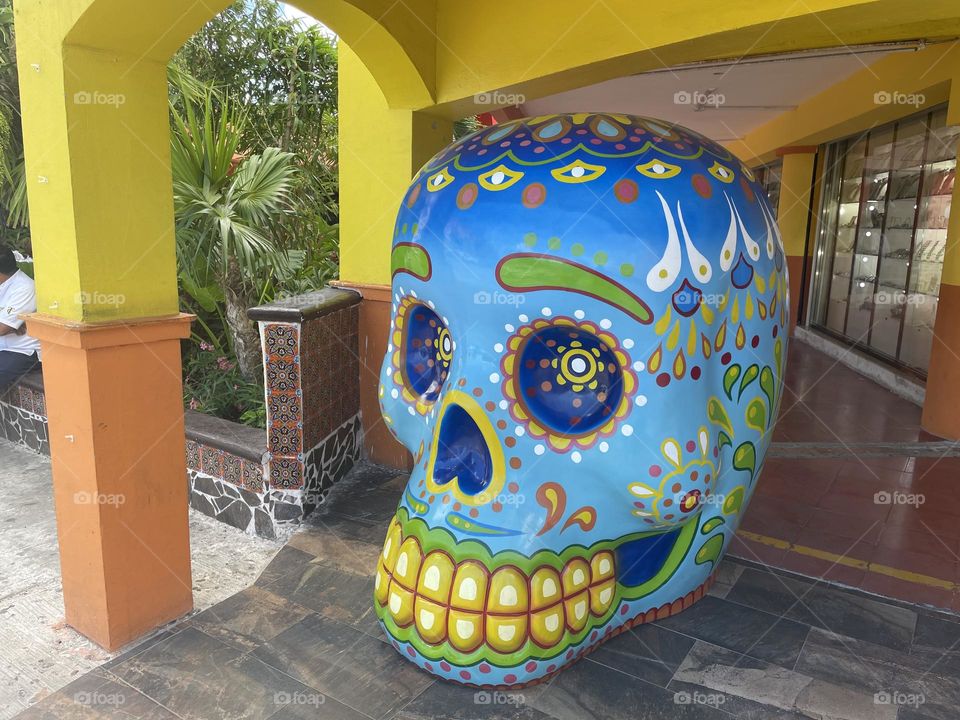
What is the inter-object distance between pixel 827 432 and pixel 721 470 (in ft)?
11.8

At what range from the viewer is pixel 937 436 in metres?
5.71

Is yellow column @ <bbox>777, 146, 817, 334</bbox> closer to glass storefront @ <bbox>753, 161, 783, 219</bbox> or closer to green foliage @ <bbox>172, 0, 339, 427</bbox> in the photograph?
glass storefront @ <bbox>753, 161, 783, 219</bbox>

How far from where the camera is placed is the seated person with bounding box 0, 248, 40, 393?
213 inches

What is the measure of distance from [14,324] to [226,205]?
211cm

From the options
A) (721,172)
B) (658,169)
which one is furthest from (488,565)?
(721,172)

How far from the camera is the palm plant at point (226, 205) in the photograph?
4590mm

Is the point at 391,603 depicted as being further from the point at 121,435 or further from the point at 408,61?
the point at 408,61

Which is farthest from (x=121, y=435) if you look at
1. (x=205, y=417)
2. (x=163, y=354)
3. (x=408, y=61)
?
(x=408, y=61)

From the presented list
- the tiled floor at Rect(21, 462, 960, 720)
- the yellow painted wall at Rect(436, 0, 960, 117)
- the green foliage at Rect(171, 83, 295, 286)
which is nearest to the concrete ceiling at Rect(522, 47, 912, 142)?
the yellow painted wall at Rect(436, 0, 960, 117)

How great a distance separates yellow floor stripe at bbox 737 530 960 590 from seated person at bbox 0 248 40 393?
17.2 feet

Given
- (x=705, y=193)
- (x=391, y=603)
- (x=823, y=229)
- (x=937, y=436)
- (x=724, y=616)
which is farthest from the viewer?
(x=823, y=229)

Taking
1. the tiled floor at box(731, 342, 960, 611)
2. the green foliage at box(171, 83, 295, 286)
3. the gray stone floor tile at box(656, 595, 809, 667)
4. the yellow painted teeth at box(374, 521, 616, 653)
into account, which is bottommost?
the gray stone floor tile at box(656, 595, 809, 667)

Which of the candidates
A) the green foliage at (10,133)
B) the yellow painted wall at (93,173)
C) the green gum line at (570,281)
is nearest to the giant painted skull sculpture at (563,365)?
the green gum line at (570,281)

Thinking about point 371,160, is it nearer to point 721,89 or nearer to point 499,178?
point 499,178
